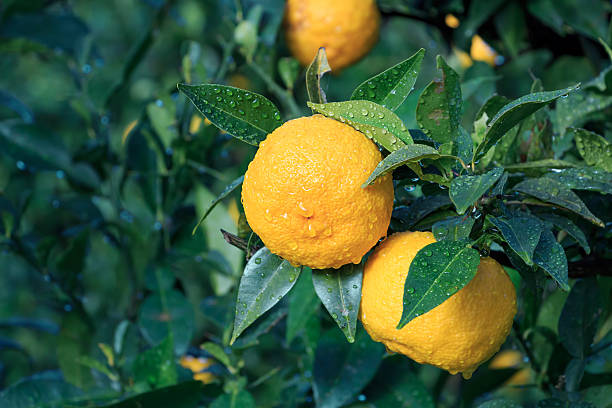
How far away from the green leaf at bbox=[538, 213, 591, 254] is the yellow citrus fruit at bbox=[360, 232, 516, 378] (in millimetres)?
81

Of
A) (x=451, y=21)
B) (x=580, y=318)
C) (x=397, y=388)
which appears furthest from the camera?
(x=451, y=21)

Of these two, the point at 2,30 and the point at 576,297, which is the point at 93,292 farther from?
the point at 576,297

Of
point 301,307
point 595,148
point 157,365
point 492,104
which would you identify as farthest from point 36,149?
point 595,148

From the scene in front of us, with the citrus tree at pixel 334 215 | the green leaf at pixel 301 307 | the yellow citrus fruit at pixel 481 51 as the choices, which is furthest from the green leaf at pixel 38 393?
the yellow citrus fruit at pixel 481 51

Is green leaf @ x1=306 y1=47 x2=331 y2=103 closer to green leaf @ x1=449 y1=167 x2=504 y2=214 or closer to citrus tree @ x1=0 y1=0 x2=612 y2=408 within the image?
citrus tree @ x1=0 y1=0 x2=612 y2=408

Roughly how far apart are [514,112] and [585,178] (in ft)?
0.44

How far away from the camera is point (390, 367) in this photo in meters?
0.96

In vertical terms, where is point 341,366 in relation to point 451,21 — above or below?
below

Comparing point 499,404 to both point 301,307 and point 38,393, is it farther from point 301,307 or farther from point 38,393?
point 38,393

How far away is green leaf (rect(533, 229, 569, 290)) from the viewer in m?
0.54

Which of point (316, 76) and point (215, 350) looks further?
point (215, 350)

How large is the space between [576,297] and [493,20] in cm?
72

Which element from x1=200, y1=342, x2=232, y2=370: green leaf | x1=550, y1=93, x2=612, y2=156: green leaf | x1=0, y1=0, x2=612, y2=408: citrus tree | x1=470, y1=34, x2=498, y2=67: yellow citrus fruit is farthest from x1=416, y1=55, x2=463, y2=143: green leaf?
x1=470, y1=34, x2=498, y2=67: yellow citrus fruit

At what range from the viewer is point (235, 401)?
0.86 m
